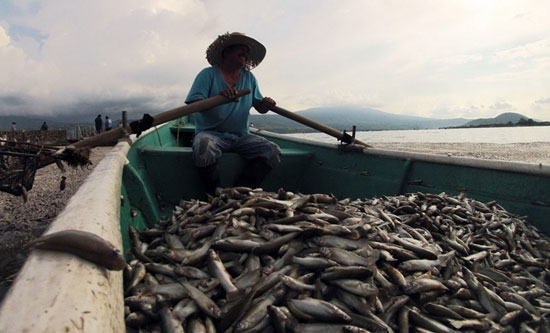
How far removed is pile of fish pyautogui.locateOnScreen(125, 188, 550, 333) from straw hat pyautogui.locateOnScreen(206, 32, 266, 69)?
2850 mm

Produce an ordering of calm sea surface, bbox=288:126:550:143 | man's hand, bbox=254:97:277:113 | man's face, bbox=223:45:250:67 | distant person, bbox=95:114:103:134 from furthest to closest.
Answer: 1. calm sea surface, bbox=288:126:550:143
2. distant person, bbox=95:114:103:134
3. man's hand, bbox=254:97:277:113
4. man's face, bbox=223:45:250:67

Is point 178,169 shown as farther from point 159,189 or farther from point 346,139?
point 346,139

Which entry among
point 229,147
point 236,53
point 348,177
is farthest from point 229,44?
point 348,177

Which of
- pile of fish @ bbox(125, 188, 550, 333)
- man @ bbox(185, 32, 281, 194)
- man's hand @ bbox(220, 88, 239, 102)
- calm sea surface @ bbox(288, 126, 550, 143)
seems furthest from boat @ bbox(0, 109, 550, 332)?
calm sea surface @ bbox(288, 126, 550, 143)

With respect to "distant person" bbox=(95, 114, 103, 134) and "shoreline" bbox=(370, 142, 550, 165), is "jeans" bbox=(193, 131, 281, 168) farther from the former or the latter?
"distant person" bbox=(95, 114, 103, 134)

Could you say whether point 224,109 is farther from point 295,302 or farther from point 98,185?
point 295,302

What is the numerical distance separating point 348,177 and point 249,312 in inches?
158

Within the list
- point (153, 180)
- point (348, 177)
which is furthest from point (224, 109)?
point (348, 177)

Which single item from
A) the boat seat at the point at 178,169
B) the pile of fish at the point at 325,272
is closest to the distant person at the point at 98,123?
the boat seat at the point at 178,169

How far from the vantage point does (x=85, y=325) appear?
3.74 ft

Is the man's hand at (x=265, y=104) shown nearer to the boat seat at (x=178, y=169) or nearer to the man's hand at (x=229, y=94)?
the man's hand at (x=229, y=94)

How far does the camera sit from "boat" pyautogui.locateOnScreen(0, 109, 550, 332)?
3.90ft

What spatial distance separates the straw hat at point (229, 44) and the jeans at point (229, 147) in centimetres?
127

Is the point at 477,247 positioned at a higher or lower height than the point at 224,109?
lower
